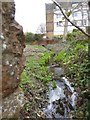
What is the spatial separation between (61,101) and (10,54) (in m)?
2.03

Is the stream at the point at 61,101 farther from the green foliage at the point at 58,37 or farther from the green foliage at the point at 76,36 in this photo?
the green foliage at the point at 58,37

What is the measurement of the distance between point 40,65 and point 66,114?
78.8 inches

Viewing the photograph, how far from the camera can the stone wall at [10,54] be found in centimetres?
245

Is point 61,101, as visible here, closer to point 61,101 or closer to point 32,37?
point 61,101

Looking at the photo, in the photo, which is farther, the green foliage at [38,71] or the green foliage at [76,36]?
the green foliage at [76,36]

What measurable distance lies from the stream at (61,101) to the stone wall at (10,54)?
151 centimetres

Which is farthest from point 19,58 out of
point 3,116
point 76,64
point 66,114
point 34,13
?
point 34,13

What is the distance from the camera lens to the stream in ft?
13.3

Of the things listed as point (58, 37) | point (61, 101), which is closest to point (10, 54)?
point (61, 101)

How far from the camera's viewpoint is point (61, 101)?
434 cm

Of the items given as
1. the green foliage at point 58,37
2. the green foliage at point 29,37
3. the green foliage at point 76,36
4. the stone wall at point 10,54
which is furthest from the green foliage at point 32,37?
the stone wall at point 10,54

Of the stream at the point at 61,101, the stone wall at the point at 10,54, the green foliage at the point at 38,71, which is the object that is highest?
the stone wall at the point at 10,54

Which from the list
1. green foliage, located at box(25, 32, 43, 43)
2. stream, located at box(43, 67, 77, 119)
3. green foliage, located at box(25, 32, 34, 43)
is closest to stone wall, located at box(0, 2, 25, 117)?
stream, located at box(43, 67, 77, 119)

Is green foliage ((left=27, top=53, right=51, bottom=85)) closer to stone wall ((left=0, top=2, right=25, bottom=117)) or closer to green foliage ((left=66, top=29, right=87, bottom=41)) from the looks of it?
green foliage ((left=66, top=29, right=87, bottom=41))
